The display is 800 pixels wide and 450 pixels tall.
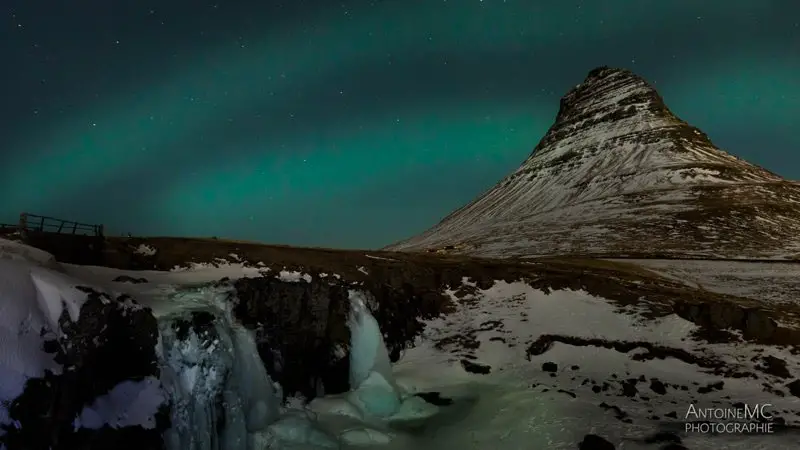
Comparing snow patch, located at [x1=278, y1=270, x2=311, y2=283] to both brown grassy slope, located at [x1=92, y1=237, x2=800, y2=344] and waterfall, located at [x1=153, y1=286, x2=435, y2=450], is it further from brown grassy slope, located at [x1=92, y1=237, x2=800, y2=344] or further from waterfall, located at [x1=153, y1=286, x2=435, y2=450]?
waterfall, located at [x1=153, y1=286, x2=435, y2=450]

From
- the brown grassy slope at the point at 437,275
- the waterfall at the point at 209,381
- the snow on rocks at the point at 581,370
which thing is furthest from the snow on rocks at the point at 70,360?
the brown grassy slope at the point at 437,275

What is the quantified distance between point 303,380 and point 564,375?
44.5ft

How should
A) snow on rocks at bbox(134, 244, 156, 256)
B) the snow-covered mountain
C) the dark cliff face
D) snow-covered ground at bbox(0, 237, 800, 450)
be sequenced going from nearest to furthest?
the dark cliff face → snow-covered ground at bbox(0, 237, 800, 450) → snow on rocks at bbox(134, 244, 156, 256) → the snow-covered mountain

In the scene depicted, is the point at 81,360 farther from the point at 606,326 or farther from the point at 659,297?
the point at 659,297

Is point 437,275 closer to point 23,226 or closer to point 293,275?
point 293,275

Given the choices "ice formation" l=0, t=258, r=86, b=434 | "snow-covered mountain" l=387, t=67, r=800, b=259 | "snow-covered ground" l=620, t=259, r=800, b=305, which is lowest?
"ice formation" l=0, t=258, r=86, b=434

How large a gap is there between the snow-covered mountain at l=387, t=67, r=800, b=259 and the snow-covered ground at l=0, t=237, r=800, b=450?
67585mm

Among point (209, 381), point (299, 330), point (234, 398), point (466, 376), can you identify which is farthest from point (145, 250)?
point (466, 376)

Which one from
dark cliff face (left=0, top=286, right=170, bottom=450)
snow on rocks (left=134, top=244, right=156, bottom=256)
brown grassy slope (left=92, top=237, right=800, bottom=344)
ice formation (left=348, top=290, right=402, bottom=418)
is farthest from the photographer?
snow on rocks (left=134, top=244, right=156, bottom=256)

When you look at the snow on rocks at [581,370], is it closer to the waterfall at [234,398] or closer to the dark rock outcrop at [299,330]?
the waterfall at [234,398]

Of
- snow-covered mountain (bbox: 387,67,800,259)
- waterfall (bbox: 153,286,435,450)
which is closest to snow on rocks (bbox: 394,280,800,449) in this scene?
waterfall (bbox: 153,286,435,450)

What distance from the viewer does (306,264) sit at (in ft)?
115

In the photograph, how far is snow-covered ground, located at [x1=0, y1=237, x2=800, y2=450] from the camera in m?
16.3

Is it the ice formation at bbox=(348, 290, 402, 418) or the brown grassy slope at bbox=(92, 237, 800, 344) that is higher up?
the brown grassy slope at bbox=(92, 237, 800, 344)
